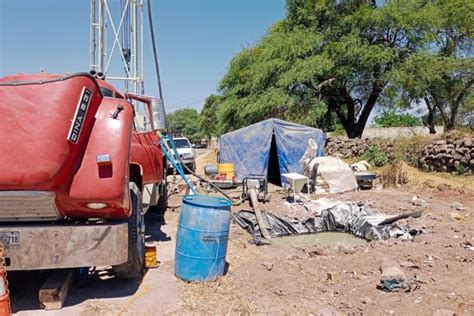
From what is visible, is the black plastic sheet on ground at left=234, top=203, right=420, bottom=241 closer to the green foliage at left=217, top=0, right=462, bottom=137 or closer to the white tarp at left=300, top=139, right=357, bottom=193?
the white tarp at left=300, top=139, right=357, bottom=193

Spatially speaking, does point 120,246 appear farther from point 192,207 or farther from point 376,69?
point 376,69

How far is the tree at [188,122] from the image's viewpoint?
75644mm

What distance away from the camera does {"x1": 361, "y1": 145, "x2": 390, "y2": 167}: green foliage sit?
16.0m

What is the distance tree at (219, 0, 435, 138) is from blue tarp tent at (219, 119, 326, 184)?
4639 millimetres

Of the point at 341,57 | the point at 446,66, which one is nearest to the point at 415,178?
the point at 446,66

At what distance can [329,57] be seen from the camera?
1991 cm

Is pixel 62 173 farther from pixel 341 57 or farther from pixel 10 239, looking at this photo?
pixel 341 57

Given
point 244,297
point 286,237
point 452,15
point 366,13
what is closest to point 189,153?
point 366,13

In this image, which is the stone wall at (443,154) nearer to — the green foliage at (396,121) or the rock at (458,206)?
the rock at (458,206)

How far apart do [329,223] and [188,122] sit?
75.2 metres

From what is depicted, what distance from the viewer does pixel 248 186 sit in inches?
440

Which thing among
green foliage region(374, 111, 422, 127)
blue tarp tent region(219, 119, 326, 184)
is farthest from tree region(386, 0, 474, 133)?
green foliage region(374, 111, 422, 127)

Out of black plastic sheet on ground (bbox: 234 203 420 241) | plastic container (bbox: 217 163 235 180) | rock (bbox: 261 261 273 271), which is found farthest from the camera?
plastic container (bbox: 217 163 235 180)

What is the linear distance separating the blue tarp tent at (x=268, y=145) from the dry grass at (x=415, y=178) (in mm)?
2618
